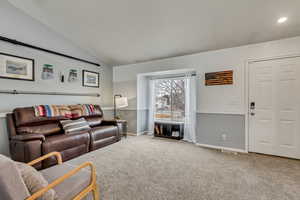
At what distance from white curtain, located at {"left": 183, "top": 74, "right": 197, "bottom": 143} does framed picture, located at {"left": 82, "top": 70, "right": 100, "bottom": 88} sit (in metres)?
2.78

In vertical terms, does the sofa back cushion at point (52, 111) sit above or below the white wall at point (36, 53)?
below

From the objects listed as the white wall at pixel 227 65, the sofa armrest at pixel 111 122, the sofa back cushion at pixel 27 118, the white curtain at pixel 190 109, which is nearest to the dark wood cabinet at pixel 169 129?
the white curtain at pixel 190 109

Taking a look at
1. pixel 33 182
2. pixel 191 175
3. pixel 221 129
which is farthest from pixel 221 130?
pixel 33 182

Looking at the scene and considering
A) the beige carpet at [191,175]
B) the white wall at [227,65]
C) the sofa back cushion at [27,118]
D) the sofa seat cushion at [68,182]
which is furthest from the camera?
the white wall at [227,65]

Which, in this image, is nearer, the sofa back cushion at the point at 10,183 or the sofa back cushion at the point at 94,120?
the sofa back cushion at the point at 10,183

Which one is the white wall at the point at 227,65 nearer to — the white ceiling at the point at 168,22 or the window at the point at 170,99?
the white ceiling at the point at 168,22

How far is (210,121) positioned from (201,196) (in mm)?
2069

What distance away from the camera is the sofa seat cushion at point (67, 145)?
2318 mm

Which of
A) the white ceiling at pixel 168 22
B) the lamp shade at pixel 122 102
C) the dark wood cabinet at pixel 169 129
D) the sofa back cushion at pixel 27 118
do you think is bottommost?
the dark wood cabinet at pixel 169 129

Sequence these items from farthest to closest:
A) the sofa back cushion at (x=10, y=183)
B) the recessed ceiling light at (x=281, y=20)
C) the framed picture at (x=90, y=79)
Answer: the framed picture at (x=90, y=79)
the recessed ceiling light at (x=281, y=20)
the sofa back cushion at (x=10, y=183)

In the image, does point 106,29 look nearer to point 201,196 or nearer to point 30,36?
point 30,36

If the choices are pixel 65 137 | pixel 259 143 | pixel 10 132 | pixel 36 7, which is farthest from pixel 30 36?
pixel 259 143

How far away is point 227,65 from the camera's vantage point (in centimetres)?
326

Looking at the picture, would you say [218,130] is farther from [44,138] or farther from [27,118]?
[27,118]
